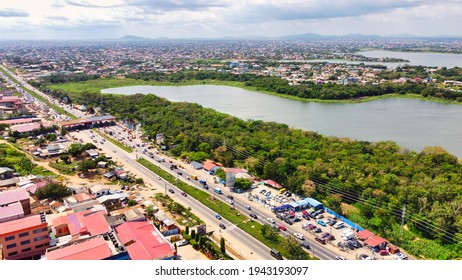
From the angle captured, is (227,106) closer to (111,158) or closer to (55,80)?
(111,158)

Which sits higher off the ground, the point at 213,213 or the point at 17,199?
the point at 17,199

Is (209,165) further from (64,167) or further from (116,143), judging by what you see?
(116,143)

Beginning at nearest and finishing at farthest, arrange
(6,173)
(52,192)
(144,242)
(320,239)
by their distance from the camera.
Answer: (144,242)
(320,239)
(52,192)
(6,173)

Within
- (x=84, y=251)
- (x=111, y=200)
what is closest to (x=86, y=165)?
(x=111, y=200)

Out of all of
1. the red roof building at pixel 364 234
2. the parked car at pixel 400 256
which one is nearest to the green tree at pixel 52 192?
the red roof building at pixel 364 234

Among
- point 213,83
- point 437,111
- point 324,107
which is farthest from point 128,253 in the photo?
point 213,83

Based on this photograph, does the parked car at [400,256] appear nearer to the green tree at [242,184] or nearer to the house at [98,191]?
the green tree at [242,184]
